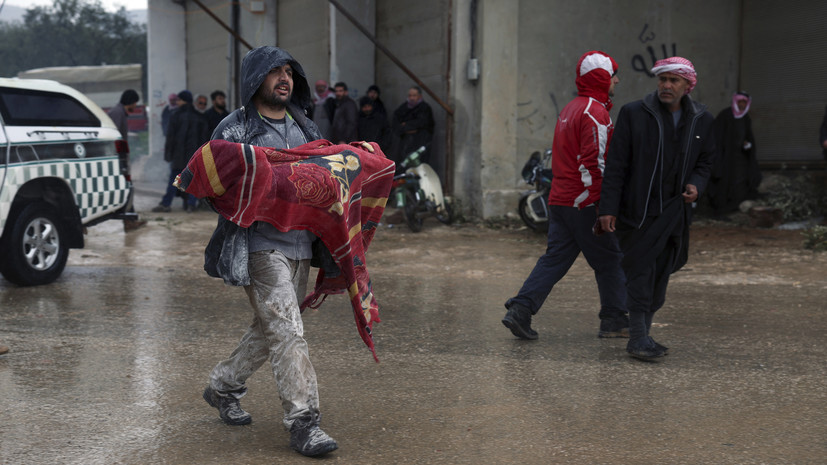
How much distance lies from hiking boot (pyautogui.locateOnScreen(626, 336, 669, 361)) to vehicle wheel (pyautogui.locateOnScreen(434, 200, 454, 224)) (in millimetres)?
7190

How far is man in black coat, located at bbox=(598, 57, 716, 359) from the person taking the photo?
5070 mm

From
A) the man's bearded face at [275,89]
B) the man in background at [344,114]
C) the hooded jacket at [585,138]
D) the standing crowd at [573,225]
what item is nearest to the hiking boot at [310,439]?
the standing crowd at [573,225]

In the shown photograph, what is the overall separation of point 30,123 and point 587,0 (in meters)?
8.75

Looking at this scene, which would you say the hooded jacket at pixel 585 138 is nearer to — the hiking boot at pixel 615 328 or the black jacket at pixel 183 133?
the hiking boot at pixel 615 328

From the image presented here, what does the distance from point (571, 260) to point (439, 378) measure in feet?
4.88

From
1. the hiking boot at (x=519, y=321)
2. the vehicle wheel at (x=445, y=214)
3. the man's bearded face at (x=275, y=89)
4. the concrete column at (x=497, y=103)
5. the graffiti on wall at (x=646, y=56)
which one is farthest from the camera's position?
the graffiti on wall at (x=646, y=56)

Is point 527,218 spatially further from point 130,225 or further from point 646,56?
point 130,225

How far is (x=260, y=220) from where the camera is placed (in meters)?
3.61

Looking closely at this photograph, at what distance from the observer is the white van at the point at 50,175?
7508 millimetres

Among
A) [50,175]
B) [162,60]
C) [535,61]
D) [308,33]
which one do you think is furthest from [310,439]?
[162,60]

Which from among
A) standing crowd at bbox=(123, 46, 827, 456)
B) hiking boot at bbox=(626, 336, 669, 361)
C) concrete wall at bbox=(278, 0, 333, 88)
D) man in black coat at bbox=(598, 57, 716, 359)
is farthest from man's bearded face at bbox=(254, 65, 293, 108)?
concrete wall at bbox=(278, 0, 333, 88)

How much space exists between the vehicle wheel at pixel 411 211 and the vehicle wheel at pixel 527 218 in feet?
4.69

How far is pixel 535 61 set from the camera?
1308 cm

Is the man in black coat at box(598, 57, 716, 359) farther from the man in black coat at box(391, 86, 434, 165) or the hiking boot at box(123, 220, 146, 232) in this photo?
the hiking boot at box(123, 220, 146, 232)
